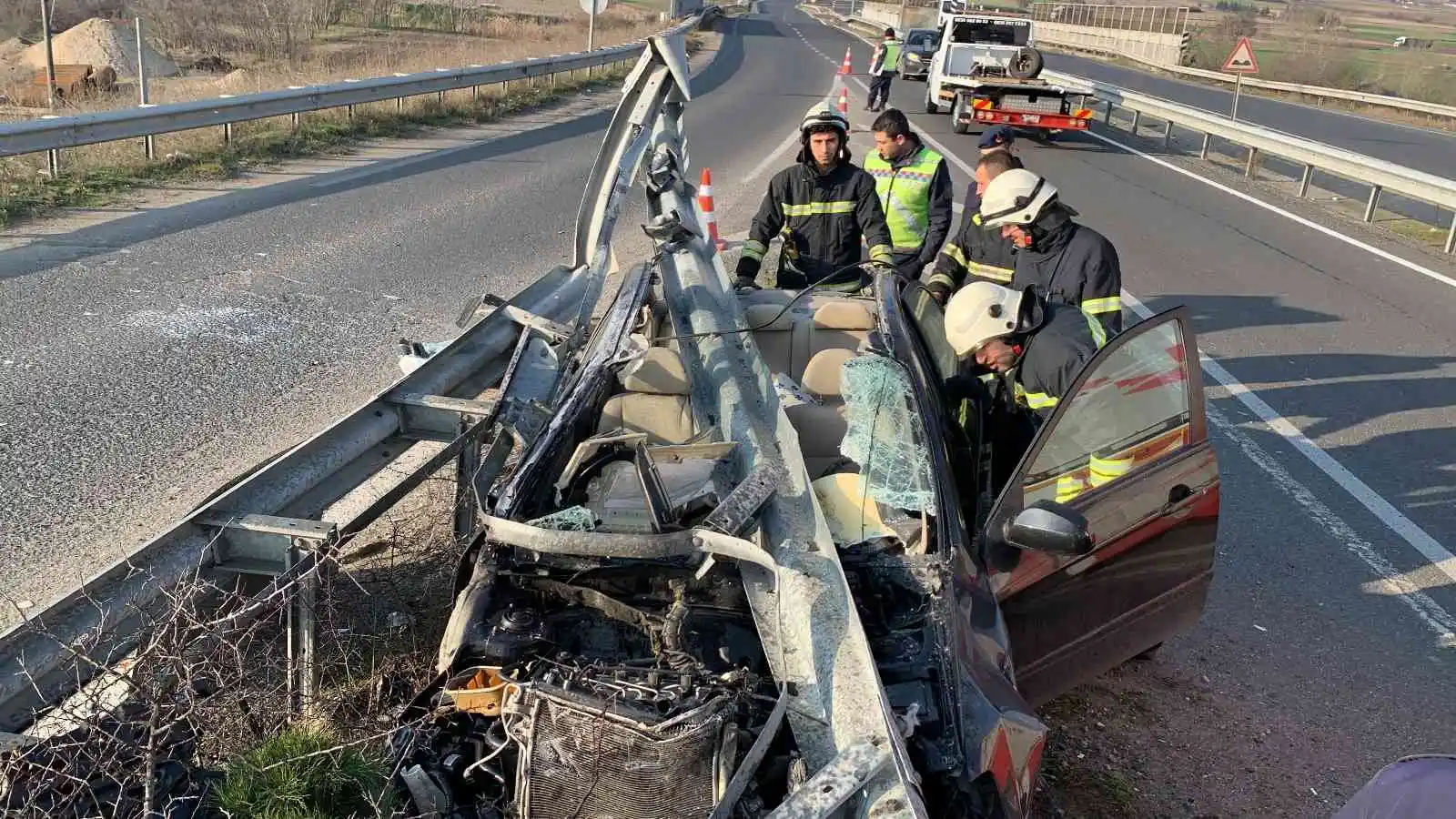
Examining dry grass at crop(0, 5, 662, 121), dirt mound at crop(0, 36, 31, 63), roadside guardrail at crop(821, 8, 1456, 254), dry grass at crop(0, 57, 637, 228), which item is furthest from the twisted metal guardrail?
dirt mound at crop(0, 36, 31, 63)

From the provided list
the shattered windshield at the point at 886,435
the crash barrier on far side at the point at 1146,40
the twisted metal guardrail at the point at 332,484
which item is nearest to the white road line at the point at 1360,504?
the shattered windshield at the point at 886,435

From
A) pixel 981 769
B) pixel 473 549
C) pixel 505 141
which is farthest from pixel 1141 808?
pixel 505 141

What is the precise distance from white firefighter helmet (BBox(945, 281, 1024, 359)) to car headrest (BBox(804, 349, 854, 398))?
0.44 metres

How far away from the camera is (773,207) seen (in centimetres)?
658

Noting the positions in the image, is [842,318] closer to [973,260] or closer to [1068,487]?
[973,260]

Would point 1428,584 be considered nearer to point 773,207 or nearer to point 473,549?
point 773,207

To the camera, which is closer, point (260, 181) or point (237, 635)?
point (237, 635)

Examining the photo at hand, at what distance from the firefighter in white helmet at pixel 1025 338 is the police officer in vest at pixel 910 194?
2544 mm

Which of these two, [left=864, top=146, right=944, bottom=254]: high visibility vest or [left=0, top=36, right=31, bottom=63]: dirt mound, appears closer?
[left=864, top=146, right=944, bottom=254]: high visibility vest

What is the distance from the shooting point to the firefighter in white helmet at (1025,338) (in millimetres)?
4184

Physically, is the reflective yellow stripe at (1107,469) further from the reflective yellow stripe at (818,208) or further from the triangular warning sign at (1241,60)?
the triangular warning sign at (1241,60)

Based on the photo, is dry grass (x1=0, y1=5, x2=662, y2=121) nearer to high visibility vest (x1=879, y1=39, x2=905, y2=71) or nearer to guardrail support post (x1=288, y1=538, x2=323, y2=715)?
high visibility vest (x1=879, y1=39, x2=905, y2=71)

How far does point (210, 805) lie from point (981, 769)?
1.68 meters

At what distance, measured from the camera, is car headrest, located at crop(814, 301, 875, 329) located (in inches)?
204
